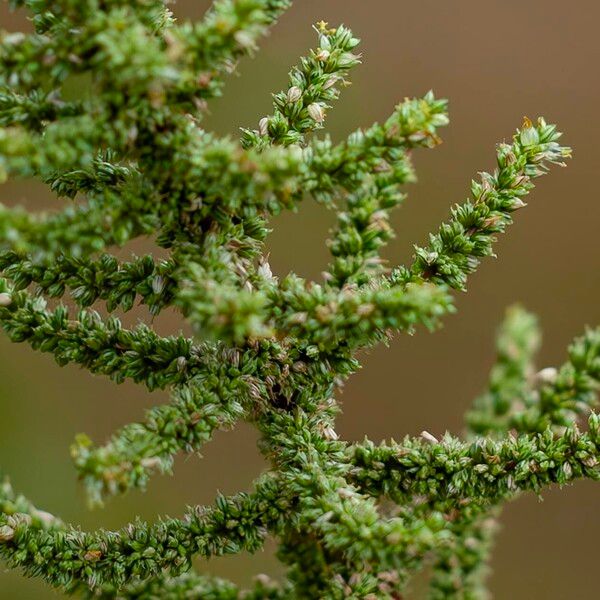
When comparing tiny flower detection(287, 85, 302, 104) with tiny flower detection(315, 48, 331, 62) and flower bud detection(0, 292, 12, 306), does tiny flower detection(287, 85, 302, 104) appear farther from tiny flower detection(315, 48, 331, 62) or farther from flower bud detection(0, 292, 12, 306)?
flower bud detection(0, 292, 12, 306)

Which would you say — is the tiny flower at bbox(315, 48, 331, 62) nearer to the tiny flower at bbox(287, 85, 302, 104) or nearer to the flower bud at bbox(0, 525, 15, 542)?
the tiny flower at bbox(287, 85, 302, 104)

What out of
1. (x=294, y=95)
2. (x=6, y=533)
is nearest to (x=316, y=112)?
(x=294, y=95)

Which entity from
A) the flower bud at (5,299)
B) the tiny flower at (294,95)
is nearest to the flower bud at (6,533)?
the flower bud at (5,299)

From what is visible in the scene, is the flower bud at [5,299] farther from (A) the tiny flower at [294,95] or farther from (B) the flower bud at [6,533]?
(A) the tiny flower at [294,95]

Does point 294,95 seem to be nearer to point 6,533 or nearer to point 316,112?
point 316,112

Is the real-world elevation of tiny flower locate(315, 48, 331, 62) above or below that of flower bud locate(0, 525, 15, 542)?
above

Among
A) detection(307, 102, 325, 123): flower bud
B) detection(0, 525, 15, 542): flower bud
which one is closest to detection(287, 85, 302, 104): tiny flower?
detection(307, 102, 325, 123): flower bud

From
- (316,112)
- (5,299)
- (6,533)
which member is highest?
(316,112)

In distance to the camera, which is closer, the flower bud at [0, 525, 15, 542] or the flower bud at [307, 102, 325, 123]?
the flower bud at [0, 525, 15, 542]

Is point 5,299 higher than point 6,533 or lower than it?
higher

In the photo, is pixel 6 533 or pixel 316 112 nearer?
pixel 6 533

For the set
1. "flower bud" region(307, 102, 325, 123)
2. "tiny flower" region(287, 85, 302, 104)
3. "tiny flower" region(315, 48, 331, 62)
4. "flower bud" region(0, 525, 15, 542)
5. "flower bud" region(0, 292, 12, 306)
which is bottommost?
"flower bud" region(0, 525, 15, 542)

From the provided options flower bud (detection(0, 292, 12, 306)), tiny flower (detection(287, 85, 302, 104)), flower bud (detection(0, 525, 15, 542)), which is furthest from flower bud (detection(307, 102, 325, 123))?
flower bud (detection(0, 525, 15, 542))
